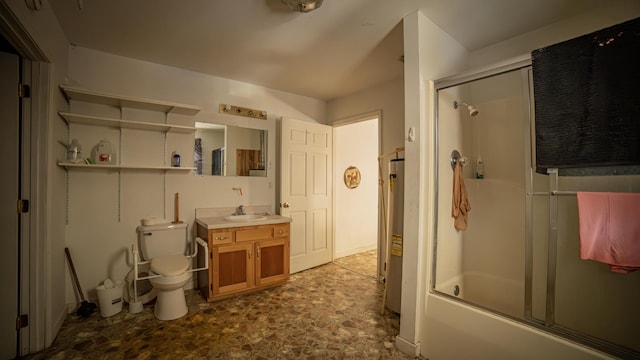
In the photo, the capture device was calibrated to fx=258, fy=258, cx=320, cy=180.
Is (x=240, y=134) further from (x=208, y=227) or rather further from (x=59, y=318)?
(x=59, y=318)

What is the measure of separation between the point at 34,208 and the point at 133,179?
0.96 meters

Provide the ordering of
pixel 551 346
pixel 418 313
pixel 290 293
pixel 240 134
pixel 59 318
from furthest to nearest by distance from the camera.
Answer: pixel 240 134, pixel 290 293, pixel 59 318, pixel 418 313, pixel 551 346

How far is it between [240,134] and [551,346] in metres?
3.42

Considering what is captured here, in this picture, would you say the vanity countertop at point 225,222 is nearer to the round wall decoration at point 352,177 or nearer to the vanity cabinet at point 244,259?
the vanity cabinet at point 244,259

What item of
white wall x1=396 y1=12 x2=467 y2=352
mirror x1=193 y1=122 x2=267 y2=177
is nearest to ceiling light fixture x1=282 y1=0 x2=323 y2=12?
white wall x1=396 y1=12 x2=467 y2=352

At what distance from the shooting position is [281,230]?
312 centimetres

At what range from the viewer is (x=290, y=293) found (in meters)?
2.96

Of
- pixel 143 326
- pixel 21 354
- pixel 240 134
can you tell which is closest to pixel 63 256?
pixel 21 354

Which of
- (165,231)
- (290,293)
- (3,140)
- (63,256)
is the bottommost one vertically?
(290,293)

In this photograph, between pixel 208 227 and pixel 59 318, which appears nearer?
pixel 59 318

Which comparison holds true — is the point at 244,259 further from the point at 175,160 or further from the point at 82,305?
the point at 82,305

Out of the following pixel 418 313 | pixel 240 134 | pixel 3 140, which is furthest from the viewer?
pixel 240 134

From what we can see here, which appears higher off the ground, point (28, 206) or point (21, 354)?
point (28, 206)

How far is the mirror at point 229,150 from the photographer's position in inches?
124
